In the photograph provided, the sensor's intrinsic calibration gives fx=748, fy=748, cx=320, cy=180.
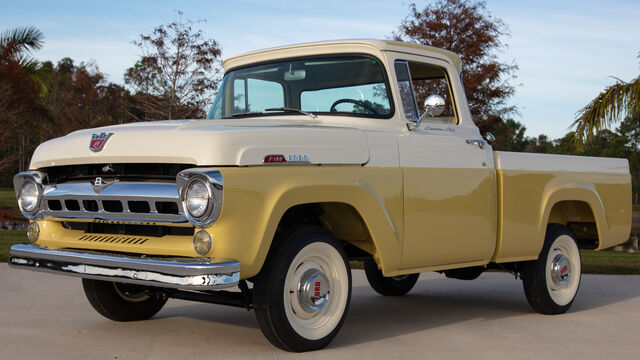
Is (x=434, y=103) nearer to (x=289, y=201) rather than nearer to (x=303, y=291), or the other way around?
(x=289, y=201)

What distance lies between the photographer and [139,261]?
4.23 m

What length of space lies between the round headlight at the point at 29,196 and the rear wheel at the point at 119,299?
85 centimetres

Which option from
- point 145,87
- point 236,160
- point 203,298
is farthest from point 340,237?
point 145,87

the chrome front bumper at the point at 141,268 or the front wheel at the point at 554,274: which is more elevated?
the chrome front bumper at the point at 141,268

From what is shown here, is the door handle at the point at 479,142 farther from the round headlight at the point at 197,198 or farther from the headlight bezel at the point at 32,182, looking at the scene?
the headlight bezel at the point at 32,182

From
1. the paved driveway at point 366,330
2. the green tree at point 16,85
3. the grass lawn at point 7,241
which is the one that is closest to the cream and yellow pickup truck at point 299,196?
the paved driveway at point 366,330

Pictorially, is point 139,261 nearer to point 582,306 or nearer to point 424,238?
point 424,238

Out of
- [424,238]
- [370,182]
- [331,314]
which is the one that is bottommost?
[331,314]

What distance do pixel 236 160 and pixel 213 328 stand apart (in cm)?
190

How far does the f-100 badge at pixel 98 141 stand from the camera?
4.61 m

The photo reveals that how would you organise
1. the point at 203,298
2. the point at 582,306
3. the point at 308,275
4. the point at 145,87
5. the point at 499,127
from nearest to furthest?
the point at 308,275 → the point at 203,298 → the point at 582,306 → the point at 145,87 → the point at 499,127

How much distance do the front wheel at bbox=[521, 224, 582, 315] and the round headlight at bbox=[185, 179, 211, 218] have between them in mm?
3630

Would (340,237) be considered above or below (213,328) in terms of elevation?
above

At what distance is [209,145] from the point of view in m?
4.19
